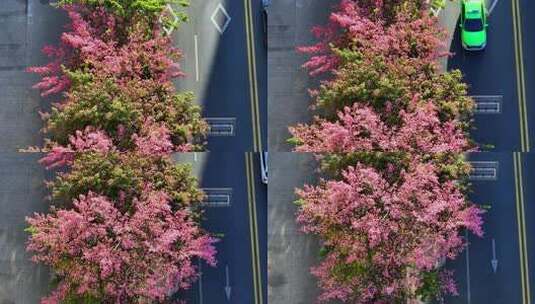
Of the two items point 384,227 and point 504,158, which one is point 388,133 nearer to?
point 384,227

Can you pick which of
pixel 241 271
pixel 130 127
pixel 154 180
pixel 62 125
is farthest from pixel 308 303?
pixel 62 125

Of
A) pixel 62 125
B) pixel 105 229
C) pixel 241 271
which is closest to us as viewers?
pixel 105 229

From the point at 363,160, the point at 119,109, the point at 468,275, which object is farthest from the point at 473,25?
the point at 119,109

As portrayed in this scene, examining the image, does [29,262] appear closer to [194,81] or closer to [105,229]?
[105,229]

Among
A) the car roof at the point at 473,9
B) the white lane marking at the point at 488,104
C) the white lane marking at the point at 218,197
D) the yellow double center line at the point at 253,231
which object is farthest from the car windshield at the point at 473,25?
the white lane marking at the point at 218,197

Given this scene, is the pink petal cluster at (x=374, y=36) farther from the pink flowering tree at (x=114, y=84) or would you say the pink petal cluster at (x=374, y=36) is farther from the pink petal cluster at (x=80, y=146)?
the pink petal cluster at (x=80, y=146)

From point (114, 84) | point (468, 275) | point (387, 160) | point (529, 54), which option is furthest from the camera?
point (529, 54)

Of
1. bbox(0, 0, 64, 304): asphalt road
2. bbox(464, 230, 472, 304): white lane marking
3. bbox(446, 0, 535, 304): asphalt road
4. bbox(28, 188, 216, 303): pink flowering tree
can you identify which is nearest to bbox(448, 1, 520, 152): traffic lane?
bbox(446, 0, 535, 304): asphalt road
